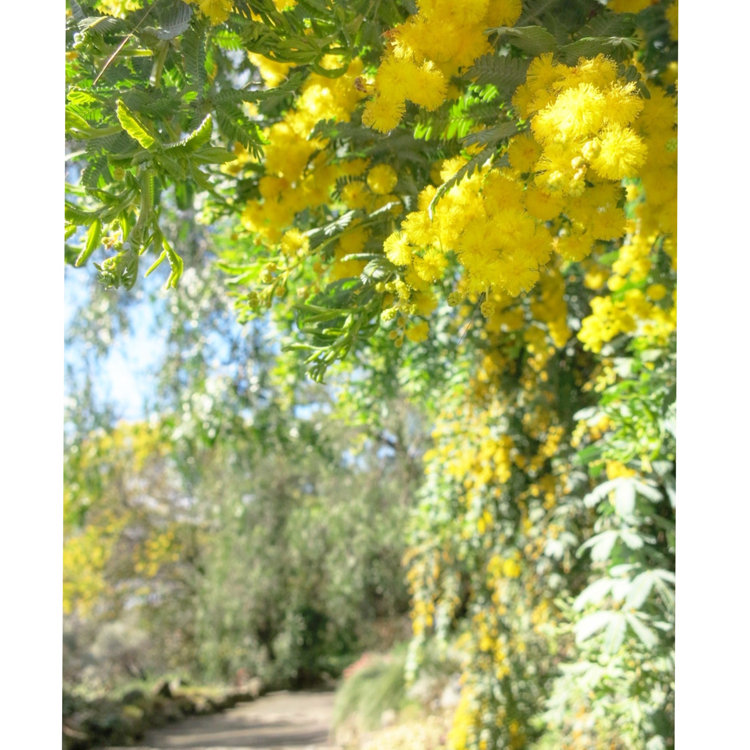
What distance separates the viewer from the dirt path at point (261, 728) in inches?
210

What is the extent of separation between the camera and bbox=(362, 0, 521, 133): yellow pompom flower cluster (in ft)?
2.18

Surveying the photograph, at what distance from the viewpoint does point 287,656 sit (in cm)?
689

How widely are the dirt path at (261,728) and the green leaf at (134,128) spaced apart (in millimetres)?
4965

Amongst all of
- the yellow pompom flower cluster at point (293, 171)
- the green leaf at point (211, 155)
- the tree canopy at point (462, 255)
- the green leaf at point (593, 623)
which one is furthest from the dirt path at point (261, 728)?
the green leaf at point (211, 155)

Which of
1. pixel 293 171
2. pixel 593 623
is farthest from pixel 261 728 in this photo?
pixel 293 171

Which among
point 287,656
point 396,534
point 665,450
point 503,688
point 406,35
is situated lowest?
point 287,656

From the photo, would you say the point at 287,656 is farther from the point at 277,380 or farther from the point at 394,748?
the point at 277,380

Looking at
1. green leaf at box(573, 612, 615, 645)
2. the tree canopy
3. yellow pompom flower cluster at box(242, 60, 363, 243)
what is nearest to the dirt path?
the tree canopy

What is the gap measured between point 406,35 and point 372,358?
1630 mm

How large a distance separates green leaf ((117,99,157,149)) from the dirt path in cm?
497

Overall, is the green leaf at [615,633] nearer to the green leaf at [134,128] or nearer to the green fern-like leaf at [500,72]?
the green fern-like leaf at [500,72]

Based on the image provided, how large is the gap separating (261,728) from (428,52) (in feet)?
19.9

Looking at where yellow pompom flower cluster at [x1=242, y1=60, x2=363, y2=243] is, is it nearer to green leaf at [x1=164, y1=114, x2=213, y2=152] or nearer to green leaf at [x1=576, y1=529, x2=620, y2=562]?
green leaf at [x1=164, y1=114, x2=213, y2=152]

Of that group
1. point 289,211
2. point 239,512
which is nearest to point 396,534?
point 239,512
